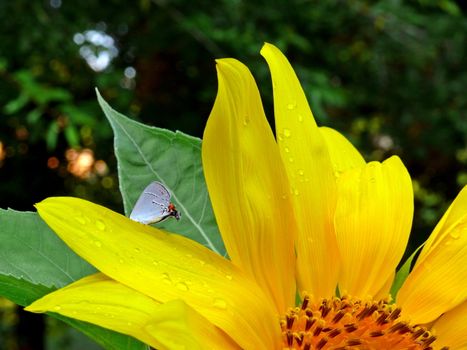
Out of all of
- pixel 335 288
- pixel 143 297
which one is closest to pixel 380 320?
pixel 335 288

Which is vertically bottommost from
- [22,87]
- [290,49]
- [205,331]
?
[205,331]

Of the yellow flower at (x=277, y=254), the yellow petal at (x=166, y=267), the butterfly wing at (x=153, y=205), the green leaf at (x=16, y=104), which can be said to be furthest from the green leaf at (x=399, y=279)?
the green leaf at (x=16, y=104)

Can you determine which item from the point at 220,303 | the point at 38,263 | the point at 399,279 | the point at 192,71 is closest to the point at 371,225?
the point at 399,279

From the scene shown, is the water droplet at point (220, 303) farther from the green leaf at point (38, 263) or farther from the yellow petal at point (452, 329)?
the yellow petal at point (452, 329)

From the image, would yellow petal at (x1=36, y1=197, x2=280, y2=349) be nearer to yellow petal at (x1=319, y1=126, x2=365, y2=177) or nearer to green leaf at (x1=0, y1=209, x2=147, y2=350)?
green leaf at (x1=0, y1=209, x2=147, y2=350)

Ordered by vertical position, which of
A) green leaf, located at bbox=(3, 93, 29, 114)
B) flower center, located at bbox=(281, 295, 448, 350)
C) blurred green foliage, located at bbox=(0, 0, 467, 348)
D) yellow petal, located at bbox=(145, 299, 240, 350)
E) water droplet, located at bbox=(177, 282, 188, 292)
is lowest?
yellow petal, located at bbox=(145, 299, 240, 350)

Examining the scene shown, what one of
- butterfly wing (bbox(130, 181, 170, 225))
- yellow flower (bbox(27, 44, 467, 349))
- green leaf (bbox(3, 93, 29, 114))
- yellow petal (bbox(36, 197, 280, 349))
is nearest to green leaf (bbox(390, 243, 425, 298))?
yellow flower (bbox(27, 44, 467, 349))

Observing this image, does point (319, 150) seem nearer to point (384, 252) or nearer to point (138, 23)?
point (384, 252)
